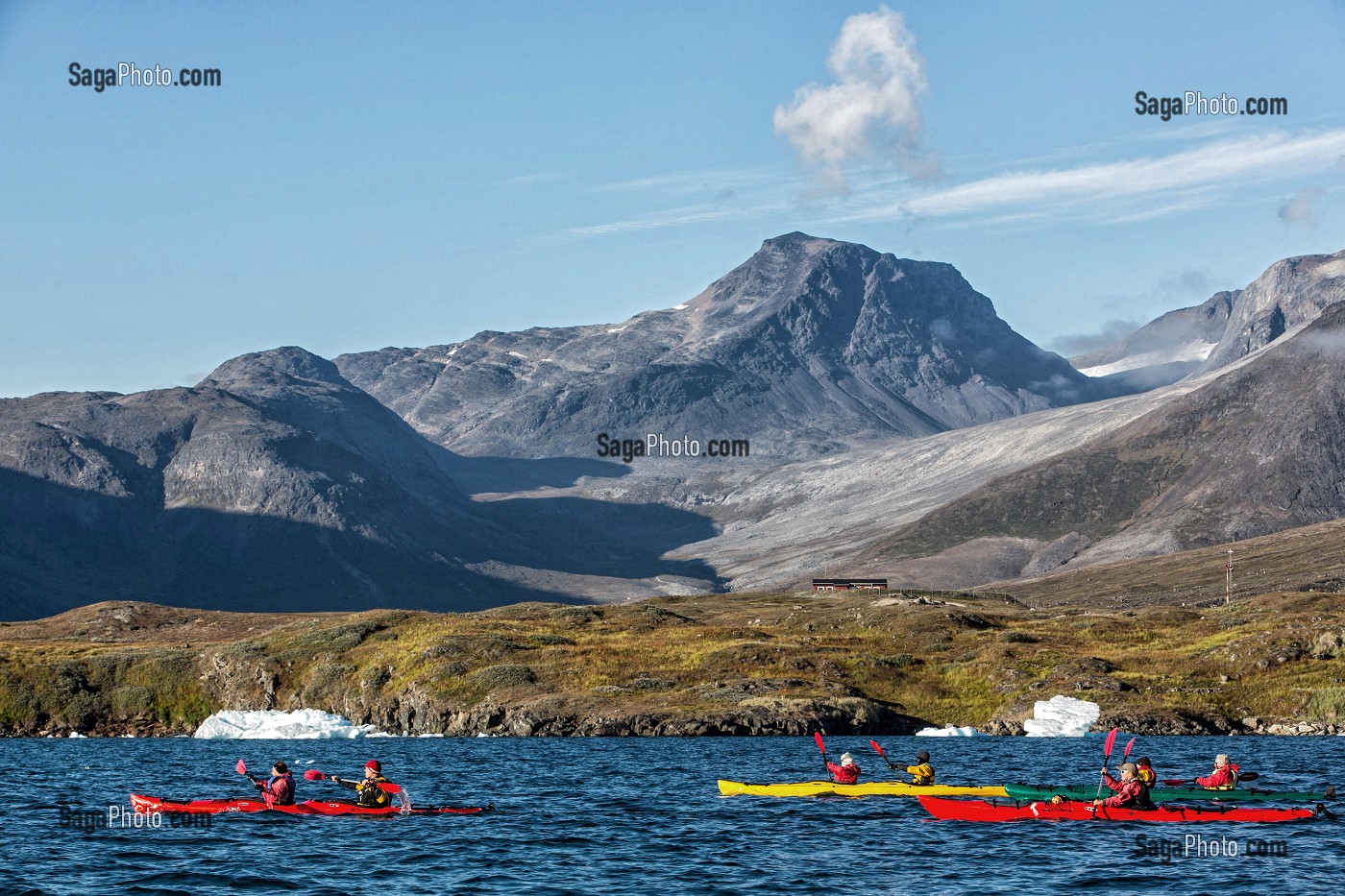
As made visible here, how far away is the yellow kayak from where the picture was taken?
68.4 meters

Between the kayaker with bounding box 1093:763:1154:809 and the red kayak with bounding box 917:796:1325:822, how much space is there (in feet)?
0.63

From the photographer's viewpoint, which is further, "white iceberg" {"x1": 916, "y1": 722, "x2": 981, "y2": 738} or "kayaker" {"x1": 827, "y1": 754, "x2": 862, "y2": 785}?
"white iceberg" {"x1": 916, "y1": 722, "x2": 981, "y2": 738}

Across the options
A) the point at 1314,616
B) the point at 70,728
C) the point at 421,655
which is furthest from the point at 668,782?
the point at 1314,616

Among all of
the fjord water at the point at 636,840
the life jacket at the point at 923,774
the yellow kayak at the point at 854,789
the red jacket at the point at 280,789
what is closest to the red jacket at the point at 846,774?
the yellow kayak at the point at 854,789

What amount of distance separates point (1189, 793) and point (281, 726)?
72.0 m

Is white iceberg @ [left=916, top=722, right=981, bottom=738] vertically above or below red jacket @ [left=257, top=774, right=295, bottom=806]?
below

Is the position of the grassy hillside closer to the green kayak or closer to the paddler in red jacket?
the green kayak

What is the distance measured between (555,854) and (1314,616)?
97.0 meters

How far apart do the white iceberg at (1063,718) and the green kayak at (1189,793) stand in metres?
40.6

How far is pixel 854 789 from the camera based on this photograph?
232 ft

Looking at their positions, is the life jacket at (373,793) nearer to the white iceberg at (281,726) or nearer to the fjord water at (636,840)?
the fjord water at (636,840)

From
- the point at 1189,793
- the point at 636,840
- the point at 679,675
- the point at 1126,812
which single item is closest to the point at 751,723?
the point at 679,675

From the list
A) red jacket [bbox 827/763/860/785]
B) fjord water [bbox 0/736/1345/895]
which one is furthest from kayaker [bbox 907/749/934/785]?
red jacket [bbox 827/763/860/785]

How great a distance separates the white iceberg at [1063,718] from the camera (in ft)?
356
